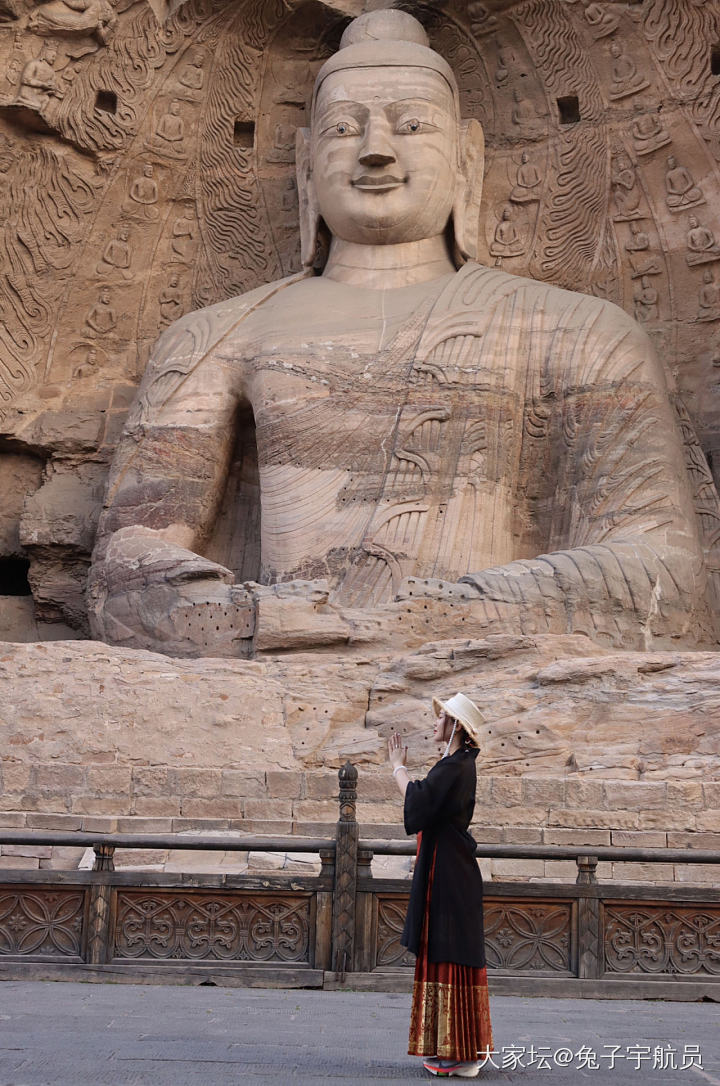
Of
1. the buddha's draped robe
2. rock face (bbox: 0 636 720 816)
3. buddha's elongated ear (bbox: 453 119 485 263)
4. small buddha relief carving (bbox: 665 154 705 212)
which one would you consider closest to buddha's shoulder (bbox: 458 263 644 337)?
the buddha's draped robe

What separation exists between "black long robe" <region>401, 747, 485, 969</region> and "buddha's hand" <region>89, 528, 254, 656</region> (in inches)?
127

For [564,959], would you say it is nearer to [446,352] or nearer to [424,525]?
[424,525]

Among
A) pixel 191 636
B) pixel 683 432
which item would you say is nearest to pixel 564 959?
pixel 191 636

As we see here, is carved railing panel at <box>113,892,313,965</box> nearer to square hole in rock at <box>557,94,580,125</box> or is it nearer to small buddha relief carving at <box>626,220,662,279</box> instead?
small buddha relief carving at <box>626,220,662,279</box>

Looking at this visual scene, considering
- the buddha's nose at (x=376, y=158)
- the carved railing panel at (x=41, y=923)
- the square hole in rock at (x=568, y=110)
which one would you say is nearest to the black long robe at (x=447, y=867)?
the carved railing panel at (x=41, y=923)

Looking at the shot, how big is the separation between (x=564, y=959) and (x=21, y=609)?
563 centimetres

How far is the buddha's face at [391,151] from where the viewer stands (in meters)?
9.30

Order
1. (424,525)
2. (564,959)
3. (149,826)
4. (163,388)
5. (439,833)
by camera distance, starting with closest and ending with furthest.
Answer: (439,833) < (564,959) < (149,826) < (424,525) < (163,388)

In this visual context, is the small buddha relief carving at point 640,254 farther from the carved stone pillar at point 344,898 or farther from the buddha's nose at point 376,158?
the carved stone pillar at point 344,898

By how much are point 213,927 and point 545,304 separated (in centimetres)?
521

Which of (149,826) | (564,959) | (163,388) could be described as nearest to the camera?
(564,959)

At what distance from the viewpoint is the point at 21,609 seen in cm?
965

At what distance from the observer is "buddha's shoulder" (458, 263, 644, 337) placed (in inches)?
352

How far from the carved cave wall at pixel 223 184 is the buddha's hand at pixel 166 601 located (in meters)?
1.34
